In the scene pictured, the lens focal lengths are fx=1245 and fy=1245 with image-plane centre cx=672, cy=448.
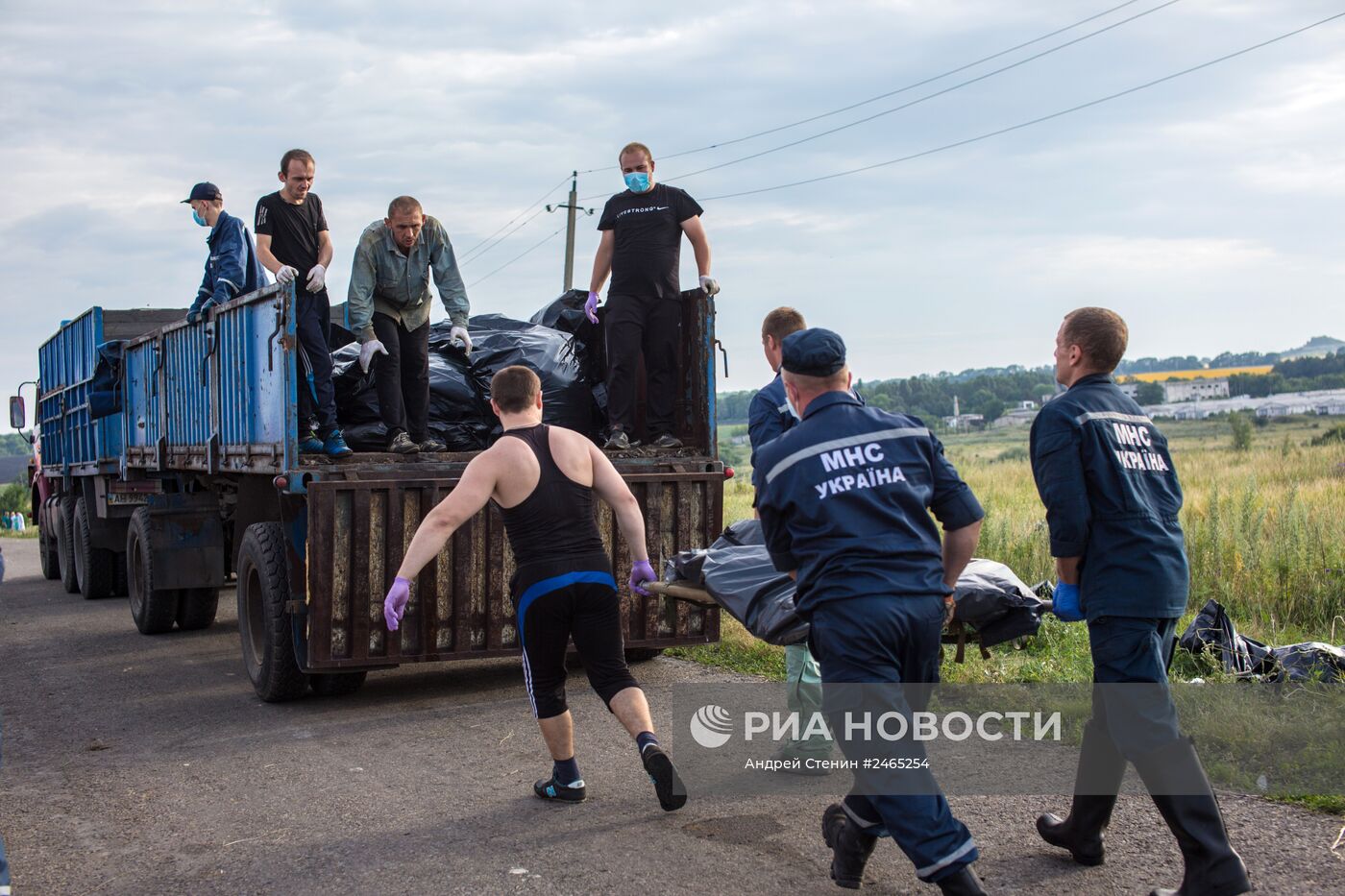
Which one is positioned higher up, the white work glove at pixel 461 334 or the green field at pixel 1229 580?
the white work glove at pixel 461 334


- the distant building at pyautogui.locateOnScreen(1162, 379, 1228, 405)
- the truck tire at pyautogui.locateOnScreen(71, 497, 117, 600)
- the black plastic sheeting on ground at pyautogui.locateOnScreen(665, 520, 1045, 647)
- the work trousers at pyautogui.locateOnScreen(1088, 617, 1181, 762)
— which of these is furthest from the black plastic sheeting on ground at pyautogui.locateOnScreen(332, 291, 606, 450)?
the distant building at pyautogui.locateOnScreen(1162, 379, 1228, 405)

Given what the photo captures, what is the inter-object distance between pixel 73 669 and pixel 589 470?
5745 millimetres

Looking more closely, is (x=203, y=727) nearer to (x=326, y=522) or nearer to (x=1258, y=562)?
(x=326, y=522)

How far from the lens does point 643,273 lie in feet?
25.3

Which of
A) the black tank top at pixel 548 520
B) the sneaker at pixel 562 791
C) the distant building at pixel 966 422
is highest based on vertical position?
the distant building at pixel 966 422

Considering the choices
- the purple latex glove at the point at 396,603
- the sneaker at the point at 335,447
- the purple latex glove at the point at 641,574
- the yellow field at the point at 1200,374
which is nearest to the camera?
the purple latex glove at the point at 396,603

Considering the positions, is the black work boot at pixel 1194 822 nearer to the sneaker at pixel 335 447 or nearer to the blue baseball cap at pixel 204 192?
the sneaker at pixel 335 447

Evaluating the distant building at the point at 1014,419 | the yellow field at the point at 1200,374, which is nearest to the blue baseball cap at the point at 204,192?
the distant building at the point at 1014,419

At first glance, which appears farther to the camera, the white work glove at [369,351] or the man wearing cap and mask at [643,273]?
the man wearing cap and mask at [643,273]

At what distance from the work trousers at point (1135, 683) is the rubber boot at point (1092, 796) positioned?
188 millimetres

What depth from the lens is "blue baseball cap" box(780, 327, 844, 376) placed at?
387 centimetres

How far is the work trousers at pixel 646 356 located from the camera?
7754 millimetres

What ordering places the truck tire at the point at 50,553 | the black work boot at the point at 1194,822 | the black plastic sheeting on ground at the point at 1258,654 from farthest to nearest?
the truck tire at the point at 50,553
the black plastic sheeting on ground at the point at 1258,654
the black work boot at the point at 1194,822

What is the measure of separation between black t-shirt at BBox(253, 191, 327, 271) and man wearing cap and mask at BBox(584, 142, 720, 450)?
1.87 m
